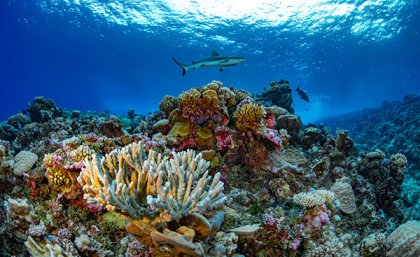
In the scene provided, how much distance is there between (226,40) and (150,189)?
35479mm

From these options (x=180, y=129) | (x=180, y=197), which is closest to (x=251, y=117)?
(x=180, y=129)

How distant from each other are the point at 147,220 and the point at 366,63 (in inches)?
2126

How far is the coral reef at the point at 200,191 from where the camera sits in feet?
10.1

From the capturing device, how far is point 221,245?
3.30m

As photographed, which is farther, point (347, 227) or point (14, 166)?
point (347, 227)

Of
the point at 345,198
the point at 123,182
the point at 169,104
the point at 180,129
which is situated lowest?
the point at 123,182

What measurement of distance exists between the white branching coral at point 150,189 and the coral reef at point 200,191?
2cm

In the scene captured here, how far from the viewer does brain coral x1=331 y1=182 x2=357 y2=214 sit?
535cm

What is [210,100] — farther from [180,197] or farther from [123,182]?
[180,197]

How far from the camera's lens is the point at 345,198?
5.47 meters

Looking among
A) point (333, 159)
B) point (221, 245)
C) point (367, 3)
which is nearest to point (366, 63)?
point (367, 3)

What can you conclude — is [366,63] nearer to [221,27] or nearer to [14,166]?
[221,27]

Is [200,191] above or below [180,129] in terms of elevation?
below

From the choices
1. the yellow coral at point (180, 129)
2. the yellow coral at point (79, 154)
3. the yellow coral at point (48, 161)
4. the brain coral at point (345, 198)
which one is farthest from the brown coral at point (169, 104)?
the brain coral at point (345, 198)
